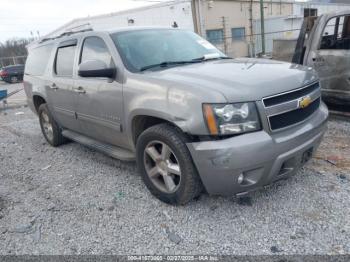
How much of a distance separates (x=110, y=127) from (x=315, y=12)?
29.2 metres

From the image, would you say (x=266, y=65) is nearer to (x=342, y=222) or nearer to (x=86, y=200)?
(x=342, y=222)

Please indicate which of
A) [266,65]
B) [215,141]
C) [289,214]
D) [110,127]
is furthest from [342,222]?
[110,127]

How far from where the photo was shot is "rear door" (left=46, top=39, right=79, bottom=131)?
4380 mm

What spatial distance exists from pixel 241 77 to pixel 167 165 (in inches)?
42.3

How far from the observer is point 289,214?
289 centimetres

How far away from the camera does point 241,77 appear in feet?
9.28

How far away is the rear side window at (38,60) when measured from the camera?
17.2ft

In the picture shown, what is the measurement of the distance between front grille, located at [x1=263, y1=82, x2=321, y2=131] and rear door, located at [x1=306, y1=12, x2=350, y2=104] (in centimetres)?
247

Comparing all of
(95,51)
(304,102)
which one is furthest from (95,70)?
(304,102)

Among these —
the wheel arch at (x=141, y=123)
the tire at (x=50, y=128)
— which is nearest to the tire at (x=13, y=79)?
the tire at (x=50, y=128)

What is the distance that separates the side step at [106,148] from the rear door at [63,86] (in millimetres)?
124

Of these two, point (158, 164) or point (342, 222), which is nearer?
point (342, 222)

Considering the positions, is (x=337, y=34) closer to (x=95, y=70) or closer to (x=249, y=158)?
(x=249, y=158)

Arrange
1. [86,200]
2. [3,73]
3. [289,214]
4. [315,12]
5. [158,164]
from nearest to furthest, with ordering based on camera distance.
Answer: [289,214] < [158,164] < [86,200] < [3,73] < [315,12]
